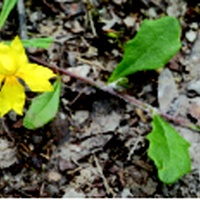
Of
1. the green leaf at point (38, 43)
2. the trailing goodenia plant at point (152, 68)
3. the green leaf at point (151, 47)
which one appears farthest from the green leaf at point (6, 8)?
the green leaf at point (151, 47)

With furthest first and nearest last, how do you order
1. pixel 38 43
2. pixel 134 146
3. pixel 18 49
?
pixel 134 146 → pixel 38 43 → pixel 18 49

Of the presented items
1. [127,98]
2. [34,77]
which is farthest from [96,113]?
[34,77]

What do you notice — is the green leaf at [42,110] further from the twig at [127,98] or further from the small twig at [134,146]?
the small twig at [134,146]

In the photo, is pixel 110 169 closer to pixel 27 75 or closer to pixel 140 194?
pixel 140 194

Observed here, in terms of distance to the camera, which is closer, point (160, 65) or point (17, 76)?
point (17, 76)

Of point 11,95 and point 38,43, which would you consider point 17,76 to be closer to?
point 11,95

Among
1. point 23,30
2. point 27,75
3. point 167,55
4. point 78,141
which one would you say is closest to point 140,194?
point 78,141

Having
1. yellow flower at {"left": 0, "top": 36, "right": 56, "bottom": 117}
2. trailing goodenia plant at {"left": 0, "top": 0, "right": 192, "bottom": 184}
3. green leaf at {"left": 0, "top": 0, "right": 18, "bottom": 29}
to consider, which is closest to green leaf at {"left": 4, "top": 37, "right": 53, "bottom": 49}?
trailing goodenia plant at {"left": 0, "top": 0, "right": 192, "bottom": 184}
